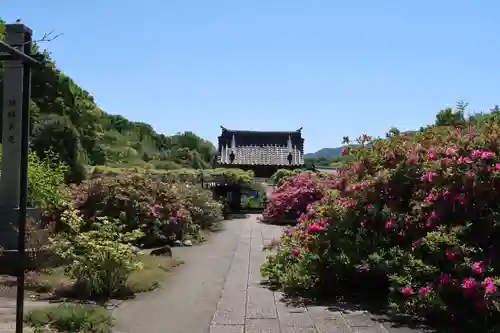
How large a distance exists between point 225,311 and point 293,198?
13.9m

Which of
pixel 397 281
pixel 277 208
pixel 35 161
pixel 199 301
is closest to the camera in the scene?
pixel 397 281

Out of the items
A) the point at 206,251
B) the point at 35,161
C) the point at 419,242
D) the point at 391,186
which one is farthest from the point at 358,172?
the point at 35,161

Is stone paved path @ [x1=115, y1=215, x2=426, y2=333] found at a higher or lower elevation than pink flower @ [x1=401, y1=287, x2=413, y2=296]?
lower

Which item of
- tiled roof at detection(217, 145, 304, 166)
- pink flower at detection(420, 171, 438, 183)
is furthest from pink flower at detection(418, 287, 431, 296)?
tiled roof at detection(217, 145, 304, 166)

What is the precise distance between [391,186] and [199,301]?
3149 millimetres

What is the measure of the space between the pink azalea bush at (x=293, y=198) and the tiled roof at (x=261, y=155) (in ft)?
34.0

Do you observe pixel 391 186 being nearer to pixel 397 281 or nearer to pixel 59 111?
pixel 397 281

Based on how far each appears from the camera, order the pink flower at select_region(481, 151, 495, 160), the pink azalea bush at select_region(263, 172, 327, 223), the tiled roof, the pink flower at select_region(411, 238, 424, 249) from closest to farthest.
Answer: the pink flower at select_region(481, 151, 495, 160) < the pink flower at select_region(411, 238, 424, 249) < the pink azalea bush at select_region(263, 172, 327, 223) < the tiled roof

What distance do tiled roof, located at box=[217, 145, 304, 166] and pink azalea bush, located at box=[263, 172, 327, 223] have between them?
10.4m

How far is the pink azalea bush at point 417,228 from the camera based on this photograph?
5961 mm

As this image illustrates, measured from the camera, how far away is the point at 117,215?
1313cm

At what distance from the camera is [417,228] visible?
6941 millimetres

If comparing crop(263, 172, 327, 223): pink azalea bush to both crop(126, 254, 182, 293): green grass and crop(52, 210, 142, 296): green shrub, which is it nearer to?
crop(126, 254, 182, 293): green grass

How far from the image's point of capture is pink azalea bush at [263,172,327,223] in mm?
20250
